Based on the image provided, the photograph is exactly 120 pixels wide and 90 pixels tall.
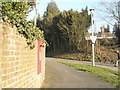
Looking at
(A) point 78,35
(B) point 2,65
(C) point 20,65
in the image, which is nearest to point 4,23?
(B) point 2,65

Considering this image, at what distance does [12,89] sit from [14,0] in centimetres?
387

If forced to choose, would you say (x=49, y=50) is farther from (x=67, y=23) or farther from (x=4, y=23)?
(x=4, y=23)

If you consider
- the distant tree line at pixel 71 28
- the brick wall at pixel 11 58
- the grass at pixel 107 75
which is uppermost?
the distant tree line at pixel 71 28

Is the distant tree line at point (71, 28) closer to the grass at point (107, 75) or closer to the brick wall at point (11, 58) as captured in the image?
the grass at point (107, 75)

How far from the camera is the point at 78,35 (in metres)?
31.5

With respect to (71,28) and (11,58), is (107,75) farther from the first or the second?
(71,28)

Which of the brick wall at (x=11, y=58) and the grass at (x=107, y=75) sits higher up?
the brick wall at (x=11, y=58)

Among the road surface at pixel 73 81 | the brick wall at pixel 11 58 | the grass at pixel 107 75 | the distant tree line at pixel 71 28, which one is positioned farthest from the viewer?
the distant tree line at pixel 71 28

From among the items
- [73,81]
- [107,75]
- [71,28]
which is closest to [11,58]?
[73,81]

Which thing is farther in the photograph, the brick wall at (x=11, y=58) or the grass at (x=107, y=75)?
the grass at (x=107, y=75)

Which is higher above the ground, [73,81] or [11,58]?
[11,58]

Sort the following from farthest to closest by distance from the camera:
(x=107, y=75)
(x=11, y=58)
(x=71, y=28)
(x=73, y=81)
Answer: (x=71, y=28) < (x=107, y=75) < (x=73, y=81) < (x=11, y=58)

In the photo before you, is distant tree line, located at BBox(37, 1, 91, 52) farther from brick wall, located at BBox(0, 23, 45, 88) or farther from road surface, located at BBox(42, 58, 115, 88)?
brick wall, located at BBox(0, 23, 45, 88)

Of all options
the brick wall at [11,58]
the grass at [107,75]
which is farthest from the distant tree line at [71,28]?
the brick wall at [11,58]
